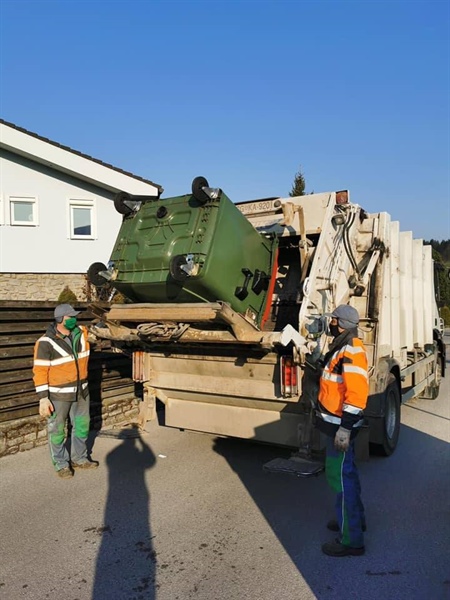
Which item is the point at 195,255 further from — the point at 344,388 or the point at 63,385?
the point at 63,385

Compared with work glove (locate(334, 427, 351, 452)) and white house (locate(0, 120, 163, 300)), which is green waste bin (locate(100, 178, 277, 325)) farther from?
white house (locate(0, 120, 163, 300))

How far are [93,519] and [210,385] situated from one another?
63.9 inches

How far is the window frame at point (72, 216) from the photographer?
1337 cm

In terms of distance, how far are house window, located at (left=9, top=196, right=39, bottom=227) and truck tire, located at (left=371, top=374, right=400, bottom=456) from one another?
9.93 m

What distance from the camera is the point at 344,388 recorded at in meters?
3.67

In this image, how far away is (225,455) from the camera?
232 inches

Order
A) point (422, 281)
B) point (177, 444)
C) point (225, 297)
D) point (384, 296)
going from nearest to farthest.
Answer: point (225, 297) → point (384, 296) → point (177, 444) → point (422, 281)

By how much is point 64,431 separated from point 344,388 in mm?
3125

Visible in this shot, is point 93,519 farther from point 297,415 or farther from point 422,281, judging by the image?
point 422,281

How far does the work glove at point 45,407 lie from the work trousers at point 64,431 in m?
0.10

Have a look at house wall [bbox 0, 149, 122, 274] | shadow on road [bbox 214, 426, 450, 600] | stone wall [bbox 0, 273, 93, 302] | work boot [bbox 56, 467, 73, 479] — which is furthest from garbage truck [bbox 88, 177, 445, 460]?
house wall [bbox 0, 149, 122, 274]

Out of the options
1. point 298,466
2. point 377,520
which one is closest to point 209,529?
point 298,466

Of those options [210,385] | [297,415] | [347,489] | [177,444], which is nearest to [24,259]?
[177,444]

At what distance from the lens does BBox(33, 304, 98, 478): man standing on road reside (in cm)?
522
